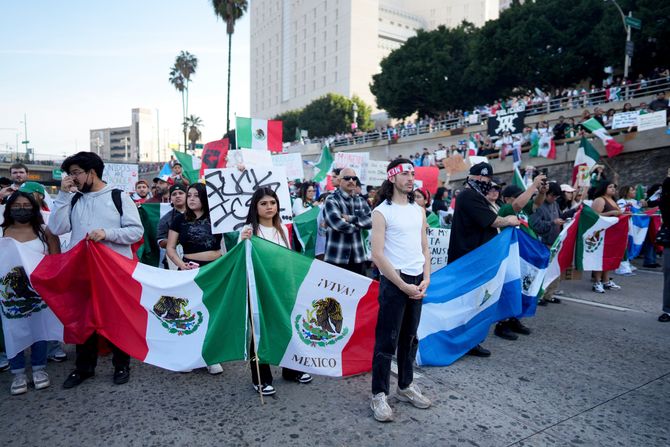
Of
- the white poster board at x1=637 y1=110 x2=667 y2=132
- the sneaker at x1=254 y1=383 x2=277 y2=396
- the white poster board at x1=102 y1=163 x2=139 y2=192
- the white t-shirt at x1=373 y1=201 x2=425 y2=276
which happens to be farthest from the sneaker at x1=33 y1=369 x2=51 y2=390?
the white poster board at x1=637 y1=110 x2=667 y2=132

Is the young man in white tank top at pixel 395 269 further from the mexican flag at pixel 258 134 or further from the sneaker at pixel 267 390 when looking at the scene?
the mexican flag at pixel 258 134

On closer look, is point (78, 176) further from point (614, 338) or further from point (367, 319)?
point (614, 338)

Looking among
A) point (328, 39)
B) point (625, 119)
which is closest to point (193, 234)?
point (625, 119)

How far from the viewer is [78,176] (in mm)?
3949

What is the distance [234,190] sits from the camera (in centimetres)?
428

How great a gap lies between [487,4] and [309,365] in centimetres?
10325

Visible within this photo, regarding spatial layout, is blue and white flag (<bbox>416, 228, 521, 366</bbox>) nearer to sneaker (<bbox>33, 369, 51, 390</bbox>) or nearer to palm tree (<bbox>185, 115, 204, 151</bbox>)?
sneaker (<bbox>33, 369, 51, 390</bbox>)

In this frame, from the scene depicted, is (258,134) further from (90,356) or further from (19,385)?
(19,385)

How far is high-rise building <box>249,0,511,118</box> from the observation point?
81000mm

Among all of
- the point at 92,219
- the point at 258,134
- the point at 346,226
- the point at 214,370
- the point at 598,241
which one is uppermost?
the point at 258,134

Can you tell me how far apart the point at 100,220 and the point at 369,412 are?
278 cm

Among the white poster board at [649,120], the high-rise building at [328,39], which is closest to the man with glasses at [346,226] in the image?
the white poster board at [649,120]

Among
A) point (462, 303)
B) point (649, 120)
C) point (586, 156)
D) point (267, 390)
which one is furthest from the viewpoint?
point (649, 120)

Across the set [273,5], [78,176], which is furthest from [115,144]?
[78,176]
